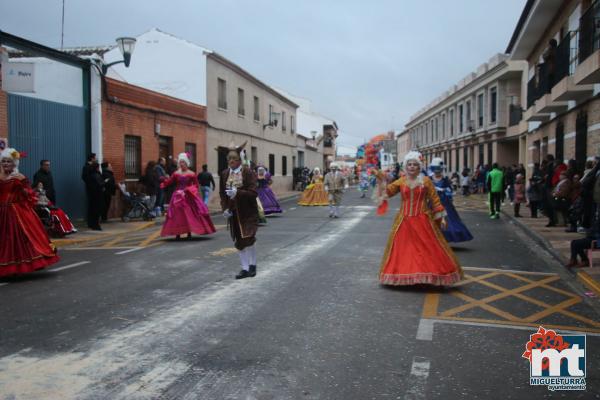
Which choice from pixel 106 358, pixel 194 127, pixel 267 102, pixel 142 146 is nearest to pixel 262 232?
pixel 142 146

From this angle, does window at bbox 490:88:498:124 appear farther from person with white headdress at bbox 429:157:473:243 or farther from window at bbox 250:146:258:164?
person with white headdress at bbox 429:157:473:243

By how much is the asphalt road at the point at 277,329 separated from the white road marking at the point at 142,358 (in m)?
0.02

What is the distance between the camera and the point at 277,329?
5039 mm

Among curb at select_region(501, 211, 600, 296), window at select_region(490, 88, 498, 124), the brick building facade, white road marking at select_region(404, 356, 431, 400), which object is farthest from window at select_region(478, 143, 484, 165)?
white road marking at select_region(404, 356, 431, 400)

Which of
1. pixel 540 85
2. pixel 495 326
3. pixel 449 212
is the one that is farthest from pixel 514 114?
pixel 495 326

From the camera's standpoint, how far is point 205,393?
358cm

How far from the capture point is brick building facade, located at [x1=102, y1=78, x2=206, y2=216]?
662 inches

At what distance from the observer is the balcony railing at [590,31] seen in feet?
42.8

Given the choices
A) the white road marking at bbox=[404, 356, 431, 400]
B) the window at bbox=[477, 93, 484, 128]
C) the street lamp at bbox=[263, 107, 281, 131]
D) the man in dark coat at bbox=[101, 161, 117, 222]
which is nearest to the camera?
the white road marking at bbox=[404, 356, 431, 400]

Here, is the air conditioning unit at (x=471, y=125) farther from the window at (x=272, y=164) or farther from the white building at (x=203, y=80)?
the white building at (x=203, y=80)

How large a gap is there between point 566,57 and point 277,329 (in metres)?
14.4

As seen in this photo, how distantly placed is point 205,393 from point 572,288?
17.9ft

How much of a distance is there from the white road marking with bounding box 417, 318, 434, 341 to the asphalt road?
0.03 m

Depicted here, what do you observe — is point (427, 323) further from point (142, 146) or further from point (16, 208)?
point (142, 146)
